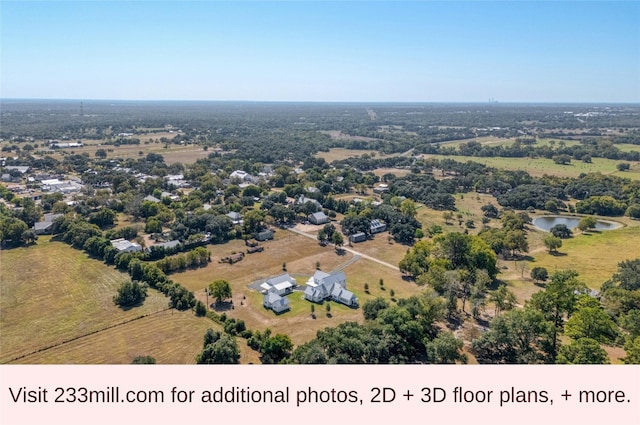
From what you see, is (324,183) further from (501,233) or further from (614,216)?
(614,216)

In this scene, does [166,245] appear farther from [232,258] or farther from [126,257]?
[232,258]

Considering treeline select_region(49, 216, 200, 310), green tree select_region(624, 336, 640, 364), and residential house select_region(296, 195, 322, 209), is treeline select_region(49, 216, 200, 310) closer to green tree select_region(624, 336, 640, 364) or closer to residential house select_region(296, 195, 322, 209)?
residential house select_region(296, 195, 322, 209)

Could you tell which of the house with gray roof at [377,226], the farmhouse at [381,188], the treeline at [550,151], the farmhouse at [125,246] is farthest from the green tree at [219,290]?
the treeline at [550,151]

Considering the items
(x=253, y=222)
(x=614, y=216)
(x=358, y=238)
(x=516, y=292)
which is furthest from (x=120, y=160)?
(x=614, y=216)

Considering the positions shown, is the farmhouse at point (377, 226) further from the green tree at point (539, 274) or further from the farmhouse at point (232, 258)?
the green tree at point (539, 274)

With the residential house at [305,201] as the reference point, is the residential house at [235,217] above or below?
below

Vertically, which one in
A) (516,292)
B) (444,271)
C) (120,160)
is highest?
(120,160)
